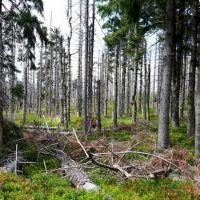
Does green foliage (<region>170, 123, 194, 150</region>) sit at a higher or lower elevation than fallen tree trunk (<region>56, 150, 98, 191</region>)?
higher

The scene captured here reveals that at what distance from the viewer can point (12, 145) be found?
14.5 metres

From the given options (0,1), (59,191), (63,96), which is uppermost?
(0,1)

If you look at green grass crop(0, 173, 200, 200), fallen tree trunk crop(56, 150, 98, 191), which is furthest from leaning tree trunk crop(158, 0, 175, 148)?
fallen tree trunk crop(56, 150, 98, 191)

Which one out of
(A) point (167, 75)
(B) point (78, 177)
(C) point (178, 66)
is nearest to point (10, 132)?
(B) point (78, 177)

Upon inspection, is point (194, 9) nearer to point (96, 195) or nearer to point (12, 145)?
point (12, 145)

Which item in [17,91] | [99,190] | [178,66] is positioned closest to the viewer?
[99,190]

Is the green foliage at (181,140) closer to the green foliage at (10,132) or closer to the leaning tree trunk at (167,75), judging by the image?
the leaning tree trunk at (167,75)

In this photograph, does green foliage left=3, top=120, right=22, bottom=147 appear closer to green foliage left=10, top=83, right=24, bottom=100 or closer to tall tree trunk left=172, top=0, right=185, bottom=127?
green foliage left=10, top=83, right=24, bottom=100

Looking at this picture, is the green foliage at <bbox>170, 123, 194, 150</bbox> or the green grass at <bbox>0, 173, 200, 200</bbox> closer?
the green grass at <bbox>0, 173, 200, 200</bbox>

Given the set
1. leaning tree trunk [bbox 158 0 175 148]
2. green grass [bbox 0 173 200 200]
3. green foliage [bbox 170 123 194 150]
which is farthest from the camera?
green foliage [bbox 170 123 194 150]

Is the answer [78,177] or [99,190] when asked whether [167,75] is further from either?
[99,190]

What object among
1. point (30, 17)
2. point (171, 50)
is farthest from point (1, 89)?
point (171, 50)

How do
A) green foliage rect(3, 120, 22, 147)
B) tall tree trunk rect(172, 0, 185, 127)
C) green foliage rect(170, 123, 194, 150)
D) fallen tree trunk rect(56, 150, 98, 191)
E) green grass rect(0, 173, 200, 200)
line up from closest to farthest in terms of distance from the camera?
green grass rect(0, 173, 200, 200) < fallen tree trunk rect(56, 150, 98, 191) < green foliage rect(3, 120, 22, 147) < green foliage rect(170, 123, 194, 150) < tall tree trunk rect(172, 0, 185, 127)

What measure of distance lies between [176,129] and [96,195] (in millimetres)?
13876
